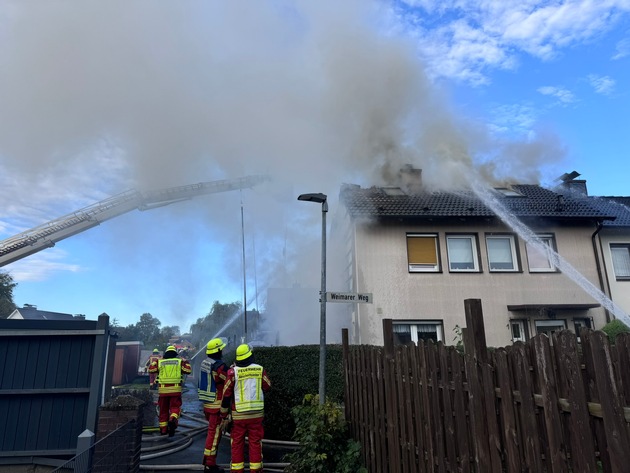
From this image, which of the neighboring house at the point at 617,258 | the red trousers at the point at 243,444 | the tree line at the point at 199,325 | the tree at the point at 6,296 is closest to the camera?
the red trousers at the point at 243,444

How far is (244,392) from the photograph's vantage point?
5047 millimetres

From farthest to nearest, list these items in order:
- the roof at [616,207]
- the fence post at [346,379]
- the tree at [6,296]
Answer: the tree at [6,296] < the roof at [616,207] < the fence post at [346,379]

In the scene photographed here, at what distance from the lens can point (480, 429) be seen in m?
2.45

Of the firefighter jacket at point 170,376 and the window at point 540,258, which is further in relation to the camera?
the window at point 540,258

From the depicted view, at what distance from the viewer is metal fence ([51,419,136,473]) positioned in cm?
354

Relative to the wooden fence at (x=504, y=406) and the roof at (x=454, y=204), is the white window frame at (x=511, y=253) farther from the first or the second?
the wooden fence at (x=504, y=406)

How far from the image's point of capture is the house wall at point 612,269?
12327 mm

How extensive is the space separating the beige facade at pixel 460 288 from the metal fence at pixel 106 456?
25.6ft

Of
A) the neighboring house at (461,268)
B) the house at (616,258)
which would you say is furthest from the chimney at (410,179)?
the house at (616,258)

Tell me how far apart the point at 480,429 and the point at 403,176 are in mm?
12520

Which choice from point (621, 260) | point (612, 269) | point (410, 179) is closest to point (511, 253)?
point (612, 269)

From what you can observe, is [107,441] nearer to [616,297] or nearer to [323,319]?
[323,319]

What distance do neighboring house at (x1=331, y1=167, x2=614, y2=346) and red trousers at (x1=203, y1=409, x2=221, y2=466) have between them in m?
6.19

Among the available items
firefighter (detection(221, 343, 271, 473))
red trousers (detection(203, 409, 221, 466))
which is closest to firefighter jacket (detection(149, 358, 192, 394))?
red trousers (detection(203, 409, 221, 466))
